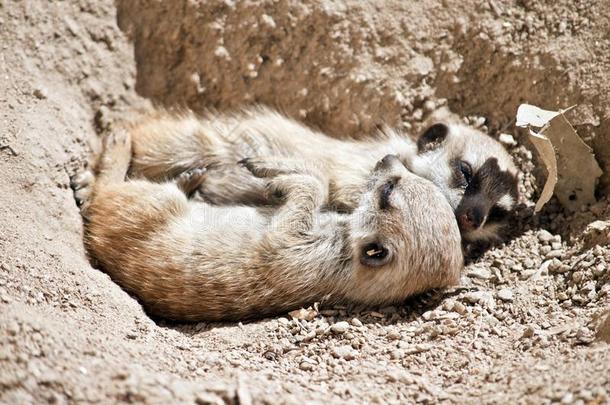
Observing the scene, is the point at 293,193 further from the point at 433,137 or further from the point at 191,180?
the point at 433,137

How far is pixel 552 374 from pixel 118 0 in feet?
11.3

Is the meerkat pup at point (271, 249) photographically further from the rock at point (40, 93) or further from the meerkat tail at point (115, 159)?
the rock at point (40, 93)

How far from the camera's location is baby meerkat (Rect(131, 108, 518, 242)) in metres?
4.04

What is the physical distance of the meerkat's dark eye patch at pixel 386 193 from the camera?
147 inches

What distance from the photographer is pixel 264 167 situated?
13.3 feet

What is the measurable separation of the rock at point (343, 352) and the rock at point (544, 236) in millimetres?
1478

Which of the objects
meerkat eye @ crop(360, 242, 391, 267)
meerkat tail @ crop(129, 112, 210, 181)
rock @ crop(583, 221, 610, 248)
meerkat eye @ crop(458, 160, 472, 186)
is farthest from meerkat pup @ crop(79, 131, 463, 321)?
rock @ crop(583, 221, 610, 248)

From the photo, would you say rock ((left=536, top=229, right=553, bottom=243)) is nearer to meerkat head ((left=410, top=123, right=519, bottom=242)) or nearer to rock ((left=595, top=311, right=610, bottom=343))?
meerkat head ((left=410, top=123, right=519, bottom=242))

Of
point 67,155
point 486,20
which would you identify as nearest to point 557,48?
point 486,20

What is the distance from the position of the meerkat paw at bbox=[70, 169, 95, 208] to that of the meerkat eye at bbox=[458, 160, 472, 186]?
2.17 m

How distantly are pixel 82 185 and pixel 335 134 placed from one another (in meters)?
1.66

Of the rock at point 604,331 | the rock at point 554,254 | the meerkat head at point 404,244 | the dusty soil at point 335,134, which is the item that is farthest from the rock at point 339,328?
the rock at point 554,254

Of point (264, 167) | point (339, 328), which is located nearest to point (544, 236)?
point (339, 328)

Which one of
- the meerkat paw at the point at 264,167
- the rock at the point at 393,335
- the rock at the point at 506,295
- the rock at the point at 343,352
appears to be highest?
the meerkat paw at the point at 264,167
